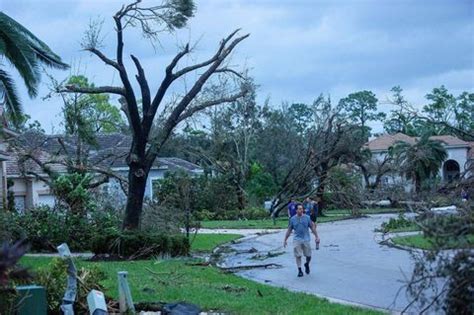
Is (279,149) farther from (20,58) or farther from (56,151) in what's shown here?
(20,58)

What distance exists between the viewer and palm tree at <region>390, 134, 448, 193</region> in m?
49.3

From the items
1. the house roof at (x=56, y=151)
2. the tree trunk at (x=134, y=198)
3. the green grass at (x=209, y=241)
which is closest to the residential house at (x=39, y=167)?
the house roof at (x=56, y=151)

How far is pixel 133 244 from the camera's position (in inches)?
815

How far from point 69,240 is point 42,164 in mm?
8620

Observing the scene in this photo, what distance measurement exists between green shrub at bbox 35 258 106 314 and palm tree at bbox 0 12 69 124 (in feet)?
28.6

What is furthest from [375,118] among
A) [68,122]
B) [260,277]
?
[260,277]

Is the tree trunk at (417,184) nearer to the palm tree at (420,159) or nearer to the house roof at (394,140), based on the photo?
the palm tree at (420,159)

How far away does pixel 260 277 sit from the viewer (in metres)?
17.0

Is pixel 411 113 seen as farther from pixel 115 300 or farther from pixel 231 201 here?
pixel 231 201

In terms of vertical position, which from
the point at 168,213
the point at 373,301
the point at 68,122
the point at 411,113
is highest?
the point at 68,122

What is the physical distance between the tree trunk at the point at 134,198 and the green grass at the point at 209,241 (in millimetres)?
2841

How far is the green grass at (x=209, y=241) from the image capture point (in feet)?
81.6

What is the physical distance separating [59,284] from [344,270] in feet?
31.5

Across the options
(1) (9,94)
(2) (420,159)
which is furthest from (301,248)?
(2) (420,159)
